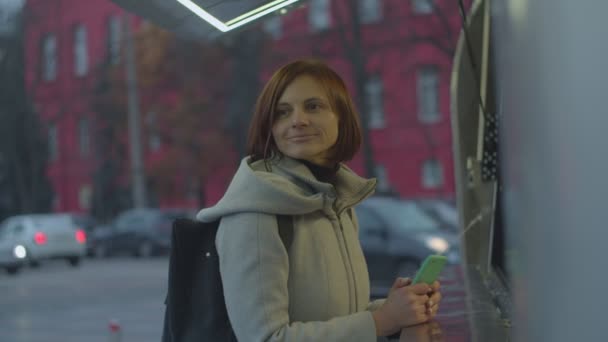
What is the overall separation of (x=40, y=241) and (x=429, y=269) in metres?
25.3

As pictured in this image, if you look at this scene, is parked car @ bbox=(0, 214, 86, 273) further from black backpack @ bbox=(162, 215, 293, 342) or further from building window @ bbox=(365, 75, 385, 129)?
black backpack @ bbox=(162, 215, 293, 342)

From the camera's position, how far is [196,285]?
2129 mm

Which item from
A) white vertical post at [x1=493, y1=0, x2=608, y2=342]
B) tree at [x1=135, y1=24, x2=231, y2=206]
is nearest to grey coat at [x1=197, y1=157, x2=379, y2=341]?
white vertical post at [x1=493, y1=0, x2=608, y2=342]

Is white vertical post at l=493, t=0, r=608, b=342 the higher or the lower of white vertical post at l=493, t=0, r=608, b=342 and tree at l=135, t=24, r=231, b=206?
the lower

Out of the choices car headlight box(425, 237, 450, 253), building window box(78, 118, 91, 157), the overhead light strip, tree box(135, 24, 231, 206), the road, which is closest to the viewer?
the overhead light strip

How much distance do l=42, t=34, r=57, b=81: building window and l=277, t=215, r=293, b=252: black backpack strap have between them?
40035 millimetres

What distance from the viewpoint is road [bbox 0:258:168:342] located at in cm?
1254

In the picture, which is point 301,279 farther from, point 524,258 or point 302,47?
point 302,47

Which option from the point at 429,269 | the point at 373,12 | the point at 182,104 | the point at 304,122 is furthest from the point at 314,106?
the point at 182,104

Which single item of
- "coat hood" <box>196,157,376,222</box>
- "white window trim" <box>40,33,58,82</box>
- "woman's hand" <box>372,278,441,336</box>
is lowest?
"woman's hand" <box>372,278,441,336</box>

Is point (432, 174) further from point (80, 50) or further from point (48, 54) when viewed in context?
point (80, 50)

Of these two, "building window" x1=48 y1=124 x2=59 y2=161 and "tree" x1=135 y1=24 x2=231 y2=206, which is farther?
"building window" x1=48 y1=124 x2=59 y2=161

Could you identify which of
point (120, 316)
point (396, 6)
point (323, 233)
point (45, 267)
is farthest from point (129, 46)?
point (323, 233)

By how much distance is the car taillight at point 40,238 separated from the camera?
26.3 m
